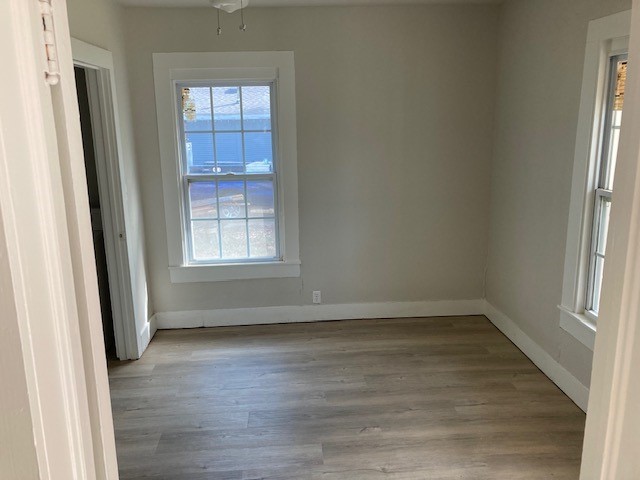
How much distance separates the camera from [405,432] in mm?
2535

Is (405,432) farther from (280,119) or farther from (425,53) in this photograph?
(425,53)

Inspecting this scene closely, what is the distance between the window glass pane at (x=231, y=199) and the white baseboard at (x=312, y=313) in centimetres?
82

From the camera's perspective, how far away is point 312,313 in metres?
4.04

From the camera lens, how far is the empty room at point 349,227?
2.54 metres

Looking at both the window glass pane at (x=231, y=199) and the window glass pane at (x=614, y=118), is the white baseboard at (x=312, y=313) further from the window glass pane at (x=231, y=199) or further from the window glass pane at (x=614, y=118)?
the window glass pane at (x=614, y=118)

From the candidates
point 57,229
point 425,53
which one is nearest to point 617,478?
point 57,229

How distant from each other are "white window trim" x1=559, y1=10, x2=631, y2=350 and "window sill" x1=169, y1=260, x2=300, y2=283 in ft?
6.58

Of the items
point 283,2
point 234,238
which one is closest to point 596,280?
point 234,238

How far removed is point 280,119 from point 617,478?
321 cm

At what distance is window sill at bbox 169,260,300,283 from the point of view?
12.6 feet

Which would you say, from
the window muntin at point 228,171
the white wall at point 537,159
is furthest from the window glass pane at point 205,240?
the white wall at point 537,159

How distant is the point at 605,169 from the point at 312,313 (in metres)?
2.40

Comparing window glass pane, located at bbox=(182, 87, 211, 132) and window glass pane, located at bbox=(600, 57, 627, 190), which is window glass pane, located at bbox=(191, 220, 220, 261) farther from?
window glass pane, located at bbox=(600, 57, 627, 190)

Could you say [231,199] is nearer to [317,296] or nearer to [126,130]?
[126,130]
